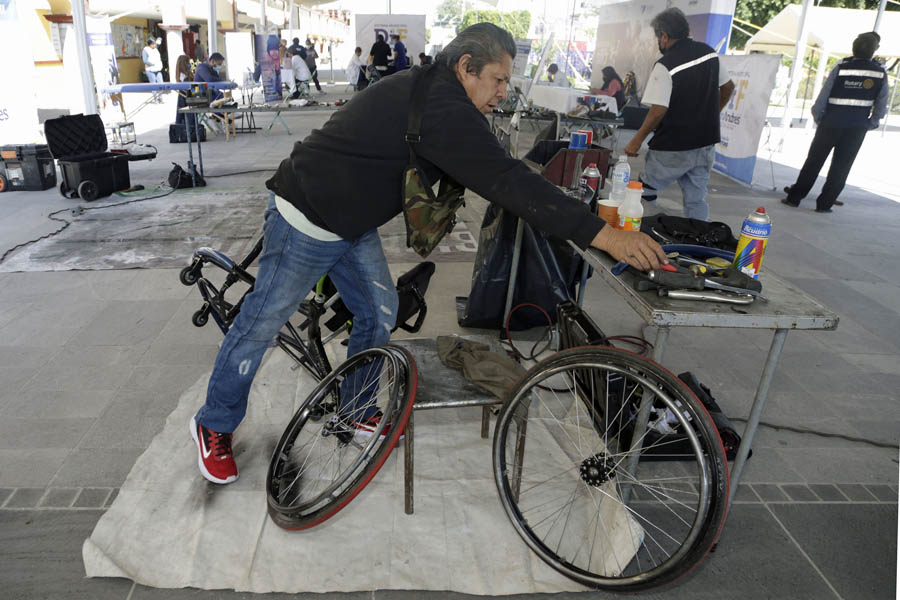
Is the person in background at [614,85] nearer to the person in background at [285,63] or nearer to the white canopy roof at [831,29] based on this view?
the white canopy roof at [831,29]

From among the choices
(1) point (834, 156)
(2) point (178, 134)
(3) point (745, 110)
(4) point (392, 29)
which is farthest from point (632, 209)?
(4) point (392, 29)

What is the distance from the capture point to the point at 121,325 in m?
3.92

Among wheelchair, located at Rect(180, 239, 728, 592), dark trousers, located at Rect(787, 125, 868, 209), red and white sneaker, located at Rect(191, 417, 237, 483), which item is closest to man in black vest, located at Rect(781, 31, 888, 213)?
dark trousers, located at Rect(787, 125, 868, 209)

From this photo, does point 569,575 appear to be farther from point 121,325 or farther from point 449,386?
point 121,325

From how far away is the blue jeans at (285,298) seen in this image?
226cm

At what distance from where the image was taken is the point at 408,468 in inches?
87.8

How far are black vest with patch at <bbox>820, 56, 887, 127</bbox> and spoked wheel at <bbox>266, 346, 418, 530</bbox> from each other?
6761 mm

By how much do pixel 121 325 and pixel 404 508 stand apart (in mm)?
2535

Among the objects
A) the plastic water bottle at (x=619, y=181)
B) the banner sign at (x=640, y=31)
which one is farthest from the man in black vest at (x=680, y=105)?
the banner sign at (x=640, y=31)

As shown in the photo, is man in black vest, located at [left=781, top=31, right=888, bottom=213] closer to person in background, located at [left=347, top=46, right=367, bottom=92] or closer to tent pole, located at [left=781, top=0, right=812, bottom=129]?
tent pole, located at [left=781, top=0, right=812, bottom=129]

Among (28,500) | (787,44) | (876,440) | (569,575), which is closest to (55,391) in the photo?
(28,500)

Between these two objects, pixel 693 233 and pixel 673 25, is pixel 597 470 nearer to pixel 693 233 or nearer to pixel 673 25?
pixel 693 233

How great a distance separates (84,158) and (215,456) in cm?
582

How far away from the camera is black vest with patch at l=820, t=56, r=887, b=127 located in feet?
22.5
